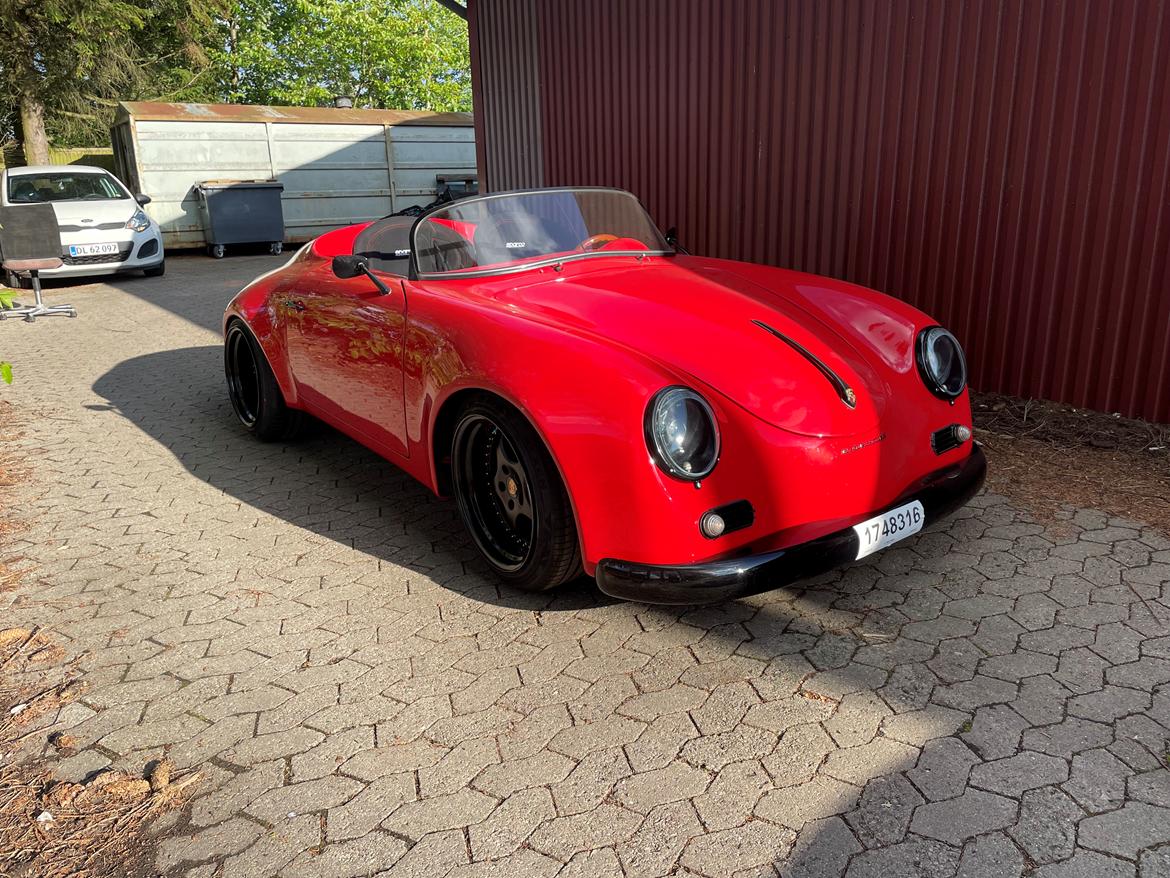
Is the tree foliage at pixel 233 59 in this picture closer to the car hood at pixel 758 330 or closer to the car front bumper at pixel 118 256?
the car front bumper at pixel 118 256

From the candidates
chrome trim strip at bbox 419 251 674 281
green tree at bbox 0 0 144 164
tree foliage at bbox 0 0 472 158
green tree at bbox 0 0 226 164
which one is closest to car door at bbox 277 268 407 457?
chrome trim strip at bbox 419 251 674 281

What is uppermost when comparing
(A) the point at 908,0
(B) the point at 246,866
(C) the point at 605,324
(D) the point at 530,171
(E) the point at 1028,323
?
(A) the point at 908,0

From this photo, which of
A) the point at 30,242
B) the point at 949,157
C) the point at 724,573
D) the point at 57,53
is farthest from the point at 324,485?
the point at 57,53

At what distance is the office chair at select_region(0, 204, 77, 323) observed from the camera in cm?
1041

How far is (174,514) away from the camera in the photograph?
14.7 feet

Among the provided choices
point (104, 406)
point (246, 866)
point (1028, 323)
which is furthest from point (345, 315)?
point (1028, 323)

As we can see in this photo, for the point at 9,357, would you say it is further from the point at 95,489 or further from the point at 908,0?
the point at 908,0

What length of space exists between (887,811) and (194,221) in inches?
711

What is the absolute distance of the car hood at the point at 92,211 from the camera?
504 inches

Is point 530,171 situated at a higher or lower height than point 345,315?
higher

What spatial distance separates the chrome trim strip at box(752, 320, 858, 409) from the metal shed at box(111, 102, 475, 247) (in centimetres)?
1669

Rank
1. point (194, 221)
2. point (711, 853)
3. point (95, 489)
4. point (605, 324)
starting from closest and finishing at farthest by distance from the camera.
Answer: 1. point (711, 853)
2. point (605, 324)
3. point (95, 489)
4. point (194, 221)

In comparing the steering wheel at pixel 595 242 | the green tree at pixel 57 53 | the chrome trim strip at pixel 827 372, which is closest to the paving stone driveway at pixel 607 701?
the chrome trim strip at pixel 827 372

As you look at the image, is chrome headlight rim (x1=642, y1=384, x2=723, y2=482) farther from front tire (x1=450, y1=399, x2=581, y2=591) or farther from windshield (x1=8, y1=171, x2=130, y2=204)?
windshield (x1=8, y1=171, x2=130, y2=204)
